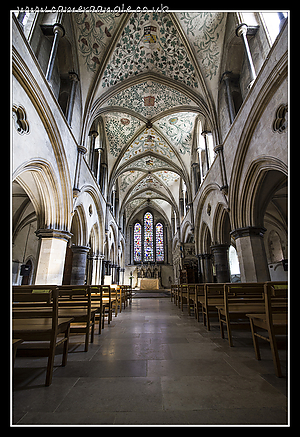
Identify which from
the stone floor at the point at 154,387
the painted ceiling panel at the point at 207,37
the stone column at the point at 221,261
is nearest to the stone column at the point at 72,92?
the painted ceiling panel at the point at 207,37

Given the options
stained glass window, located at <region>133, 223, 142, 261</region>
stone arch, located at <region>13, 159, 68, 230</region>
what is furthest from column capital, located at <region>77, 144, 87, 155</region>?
stained glass window, located at <region>133, 223, 142, 261</region>

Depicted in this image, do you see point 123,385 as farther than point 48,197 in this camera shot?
No

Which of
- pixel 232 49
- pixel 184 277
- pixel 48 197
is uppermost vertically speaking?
pixel 232 49

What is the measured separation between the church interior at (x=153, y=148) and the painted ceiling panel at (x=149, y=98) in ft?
0.24

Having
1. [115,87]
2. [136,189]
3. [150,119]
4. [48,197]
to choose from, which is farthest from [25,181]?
[136,189]

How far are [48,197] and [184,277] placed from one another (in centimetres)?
1044

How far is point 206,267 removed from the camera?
13.1 metres

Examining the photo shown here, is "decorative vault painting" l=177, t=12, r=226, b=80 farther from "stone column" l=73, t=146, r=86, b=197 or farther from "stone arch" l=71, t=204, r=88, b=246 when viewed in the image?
"stone arch" l=71, t=204, r=88, b=246

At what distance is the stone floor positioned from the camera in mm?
1490

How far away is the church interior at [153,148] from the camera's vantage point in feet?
8.13

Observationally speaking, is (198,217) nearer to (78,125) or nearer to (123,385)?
(78,125)

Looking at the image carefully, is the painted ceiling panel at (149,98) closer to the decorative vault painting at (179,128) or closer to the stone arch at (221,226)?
the decorative vault painting at (179,128)

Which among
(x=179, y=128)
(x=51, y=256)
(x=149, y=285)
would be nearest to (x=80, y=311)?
(x=51, y=256)

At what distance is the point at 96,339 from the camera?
3721 millimetres
